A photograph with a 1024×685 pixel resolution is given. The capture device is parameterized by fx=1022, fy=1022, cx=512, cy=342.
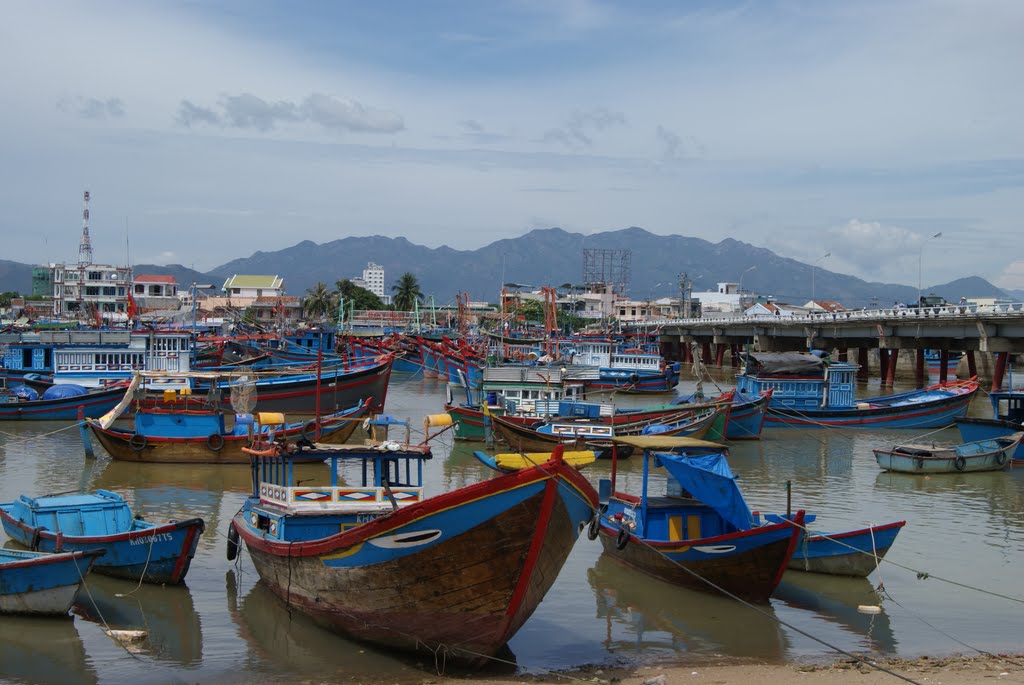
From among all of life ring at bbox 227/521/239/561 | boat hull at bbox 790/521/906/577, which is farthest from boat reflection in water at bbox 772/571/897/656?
life ring at bbox 227/521/239/561

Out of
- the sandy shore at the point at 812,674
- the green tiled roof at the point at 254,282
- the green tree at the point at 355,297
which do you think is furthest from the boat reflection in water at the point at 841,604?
the green tiled roof at the point at 254,282

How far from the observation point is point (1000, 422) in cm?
3216

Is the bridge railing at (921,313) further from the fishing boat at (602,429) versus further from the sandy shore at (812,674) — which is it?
the sandy shore at (812,674)

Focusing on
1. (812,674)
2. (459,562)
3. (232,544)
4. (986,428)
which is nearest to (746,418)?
(986,428)

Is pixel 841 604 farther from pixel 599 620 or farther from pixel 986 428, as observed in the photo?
pixel 986 428

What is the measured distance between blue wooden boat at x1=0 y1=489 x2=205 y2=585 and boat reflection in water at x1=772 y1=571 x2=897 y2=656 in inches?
381

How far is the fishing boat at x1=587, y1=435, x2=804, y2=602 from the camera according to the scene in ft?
51.3

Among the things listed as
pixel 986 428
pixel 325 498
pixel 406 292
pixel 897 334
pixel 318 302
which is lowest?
pixel 986 428

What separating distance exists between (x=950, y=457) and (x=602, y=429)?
9.80 m

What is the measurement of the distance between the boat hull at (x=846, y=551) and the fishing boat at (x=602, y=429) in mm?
9719

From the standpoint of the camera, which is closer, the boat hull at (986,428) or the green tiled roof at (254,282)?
the boat hull at (986,428)

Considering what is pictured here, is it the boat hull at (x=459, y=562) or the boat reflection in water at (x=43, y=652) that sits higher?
the boat hull at (x=459, y=562)

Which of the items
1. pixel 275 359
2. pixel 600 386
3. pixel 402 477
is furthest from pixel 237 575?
pixel 275 359

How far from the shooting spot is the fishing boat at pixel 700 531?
1565cm
